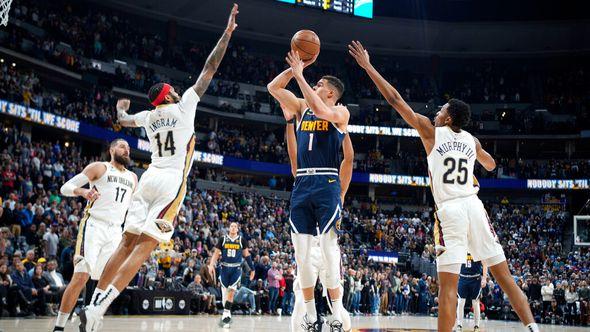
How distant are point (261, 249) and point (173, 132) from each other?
1693cm

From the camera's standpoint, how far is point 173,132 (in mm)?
6188

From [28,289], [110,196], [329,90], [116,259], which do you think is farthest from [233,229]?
[116,259]

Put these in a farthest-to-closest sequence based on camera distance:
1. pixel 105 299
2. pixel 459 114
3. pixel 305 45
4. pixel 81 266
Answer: pixel 81 266, pixel 305 45, pixel 459 114, pixel 105 299

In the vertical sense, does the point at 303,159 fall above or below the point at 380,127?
below

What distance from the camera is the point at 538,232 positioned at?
35.2 metres

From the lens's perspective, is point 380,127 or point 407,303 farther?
point 380,127

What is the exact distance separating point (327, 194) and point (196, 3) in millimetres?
34516

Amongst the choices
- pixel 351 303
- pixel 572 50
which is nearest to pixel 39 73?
pixel 351 303

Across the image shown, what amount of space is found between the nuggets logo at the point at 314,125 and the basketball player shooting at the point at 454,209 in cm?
71

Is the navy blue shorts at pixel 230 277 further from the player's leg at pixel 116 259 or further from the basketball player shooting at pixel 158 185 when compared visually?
the player's leg at pixel 116 259

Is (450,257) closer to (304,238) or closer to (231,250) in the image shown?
(304,238)

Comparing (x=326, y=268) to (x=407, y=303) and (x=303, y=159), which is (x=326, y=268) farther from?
(x=407, y=303)

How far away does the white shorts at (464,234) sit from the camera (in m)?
5.68

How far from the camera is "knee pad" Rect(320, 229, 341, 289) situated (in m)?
6.25
